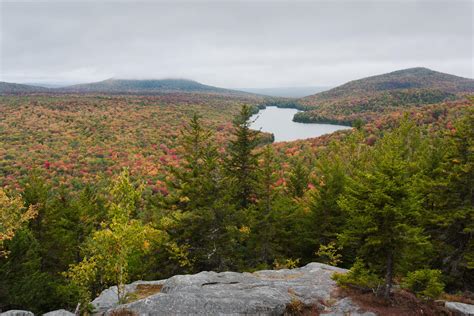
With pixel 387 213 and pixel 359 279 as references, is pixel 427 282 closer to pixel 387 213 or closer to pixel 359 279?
pixel 359 279

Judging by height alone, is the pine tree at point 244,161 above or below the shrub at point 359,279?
above

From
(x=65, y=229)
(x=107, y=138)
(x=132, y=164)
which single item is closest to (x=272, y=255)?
(x=65, y=229)

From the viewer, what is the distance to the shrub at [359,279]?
14.6 metres

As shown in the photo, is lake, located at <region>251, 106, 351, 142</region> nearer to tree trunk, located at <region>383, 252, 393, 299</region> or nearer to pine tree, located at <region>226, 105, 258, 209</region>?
pine tree, located at <region>226, 105, 258, 209</region>

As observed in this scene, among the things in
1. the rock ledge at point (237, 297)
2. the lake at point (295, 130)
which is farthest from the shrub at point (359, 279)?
the lake at point (295, 130)

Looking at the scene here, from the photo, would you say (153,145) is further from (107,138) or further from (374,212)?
(374,212)

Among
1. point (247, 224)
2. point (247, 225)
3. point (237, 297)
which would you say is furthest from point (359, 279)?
point (247, 225)

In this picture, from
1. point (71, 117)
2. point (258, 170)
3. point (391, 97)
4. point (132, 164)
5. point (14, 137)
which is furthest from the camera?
point (391, 97)

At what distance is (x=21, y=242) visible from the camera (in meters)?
20.5

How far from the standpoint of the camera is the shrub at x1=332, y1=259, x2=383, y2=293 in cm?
1464

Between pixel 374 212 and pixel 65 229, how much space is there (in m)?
21.3

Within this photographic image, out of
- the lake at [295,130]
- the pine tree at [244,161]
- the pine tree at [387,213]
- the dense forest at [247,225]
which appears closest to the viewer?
the pine tree at [387,213]

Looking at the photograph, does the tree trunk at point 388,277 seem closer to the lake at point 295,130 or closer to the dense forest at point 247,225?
the dense forest at point 247,225

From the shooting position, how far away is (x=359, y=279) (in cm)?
1516
